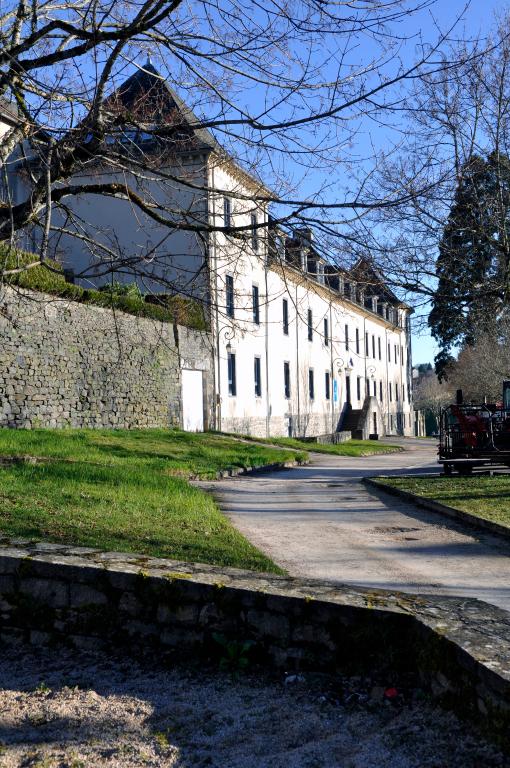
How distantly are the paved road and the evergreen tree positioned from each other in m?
3.88

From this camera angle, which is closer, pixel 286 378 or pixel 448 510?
pixel 448 510

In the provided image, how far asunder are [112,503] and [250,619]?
615 centimetres

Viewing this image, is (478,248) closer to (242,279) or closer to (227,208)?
(242,279)

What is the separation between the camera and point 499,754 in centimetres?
346

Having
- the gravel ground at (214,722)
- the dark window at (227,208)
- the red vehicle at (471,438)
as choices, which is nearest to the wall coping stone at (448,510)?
the red vehicle at (471,438)

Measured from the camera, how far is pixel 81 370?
2342 centimetres

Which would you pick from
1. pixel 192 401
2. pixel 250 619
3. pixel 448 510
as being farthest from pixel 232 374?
pixel 250 619

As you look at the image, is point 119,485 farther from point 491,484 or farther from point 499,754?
point 499,754

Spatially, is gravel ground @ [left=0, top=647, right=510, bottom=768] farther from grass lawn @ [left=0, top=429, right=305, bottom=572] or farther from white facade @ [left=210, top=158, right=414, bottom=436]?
white facade @ [left=210, top=158, right=414, bottom=436]

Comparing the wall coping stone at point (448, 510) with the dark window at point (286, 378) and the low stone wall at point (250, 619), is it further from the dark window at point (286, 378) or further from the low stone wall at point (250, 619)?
the dark window at point (286, 378)

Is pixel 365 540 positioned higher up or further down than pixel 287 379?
further down

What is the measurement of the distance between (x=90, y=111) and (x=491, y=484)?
40.0 ft

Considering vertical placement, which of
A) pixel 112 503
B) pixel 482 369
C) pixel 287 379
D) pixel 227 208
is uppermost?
pixel 482 369

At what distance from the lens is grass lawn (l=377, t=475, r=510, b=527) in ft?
40.9
